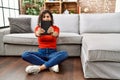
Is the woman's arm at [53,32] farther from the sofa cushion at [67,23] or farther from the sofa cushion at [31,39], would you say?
the sofa cushion at [67,23]

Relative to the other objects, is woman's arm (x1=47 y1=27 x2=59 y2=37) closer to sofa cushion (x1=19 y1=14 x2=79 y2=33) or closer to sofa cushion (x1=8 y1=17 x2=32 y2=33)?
sofa cushion (x1=19 y1=14 x2=79 y2=33)

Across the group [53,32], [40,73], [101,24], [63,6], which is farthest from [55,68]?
[63,6]

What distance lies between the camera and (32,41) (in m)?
2.40

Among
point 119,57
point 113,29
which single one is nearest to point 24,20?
point 113,29

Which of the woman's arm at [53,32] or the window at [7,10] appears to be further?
the window at [7,10]

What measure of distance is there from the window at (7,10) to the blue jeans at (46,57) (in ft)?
5.27

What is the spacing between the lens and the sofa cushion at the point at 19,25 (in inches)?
107

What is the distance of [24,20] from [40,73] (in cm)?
137

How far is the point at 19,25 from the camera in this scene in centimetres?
276

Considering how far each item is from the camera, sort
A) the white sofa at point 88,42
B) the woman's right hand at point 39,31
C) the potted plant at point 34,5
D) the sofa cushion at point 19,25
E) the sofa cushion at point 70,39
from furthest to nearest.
Result: the potted plant at point 34,5 < the sofa cushion at point 19,25 < the sofa cushion at point 70,39 < the woman's right hand at point 39,31 < the white sofa at point 88,42

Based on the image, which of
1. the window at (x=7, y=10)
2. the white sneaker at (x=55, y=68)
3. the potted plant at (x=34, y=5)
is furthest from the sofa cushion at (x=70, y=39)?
the potted plant at (x=34, y=5)

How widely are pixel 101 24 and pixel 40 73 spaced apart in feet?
5.11

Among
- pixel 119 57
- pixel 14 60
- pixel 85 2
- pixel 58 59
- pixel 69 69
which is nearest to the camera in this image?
pixel 119 57

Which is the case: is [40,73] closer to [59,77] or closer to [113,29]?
[59,77]
